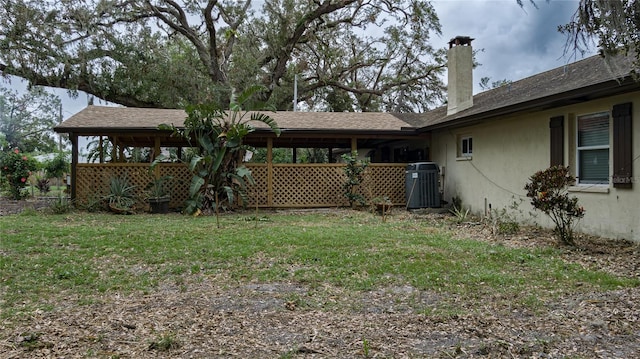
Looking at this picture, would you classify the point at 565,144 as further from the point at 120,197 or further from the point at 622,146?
the point at 120,197

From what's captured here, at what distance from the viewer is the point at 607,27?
3910 millimetres

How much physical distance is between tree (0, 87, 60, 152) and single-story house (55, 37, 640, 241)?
82.5ft

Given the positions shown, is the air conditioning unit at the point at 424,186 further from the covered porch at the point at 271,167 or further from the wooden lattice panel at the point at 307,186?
the wooden lattice panel at the point at 307,186

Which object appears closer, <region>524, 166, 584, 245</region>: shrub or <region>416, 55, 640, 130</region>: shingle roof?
<region>416, 55, 640, 130</region>: shingle roof

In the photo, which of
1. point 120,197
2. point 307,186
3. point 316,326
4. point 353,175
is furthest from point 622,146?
point 120,197

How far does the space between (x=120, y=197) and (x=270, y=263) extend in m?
7.51

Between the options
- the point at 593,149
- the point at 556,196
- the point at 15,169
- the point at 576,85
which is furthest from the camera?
the point at 15,169

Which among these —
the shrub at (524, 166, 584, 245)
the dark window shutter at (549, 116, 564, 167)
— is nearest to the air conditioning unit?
the dark window shutter at (549, 116, 564, 167)

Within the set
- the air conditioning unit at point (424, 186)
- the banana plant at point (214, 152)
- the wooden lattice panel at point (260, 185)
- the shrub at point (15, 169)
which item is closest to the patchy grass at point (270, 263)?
the banana plant at point (214, 152)

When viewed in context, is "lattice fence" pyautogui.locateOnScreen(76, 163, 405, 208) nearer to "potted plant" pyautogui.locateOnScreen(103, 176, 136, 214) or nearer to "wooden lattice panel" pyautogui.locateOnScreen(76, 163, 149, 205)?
"wooden lattice panel" pyautogui.locateOnScreen(76, 163, 149, 205)

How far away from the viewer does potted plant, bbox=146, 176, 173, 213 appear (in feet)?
38.1

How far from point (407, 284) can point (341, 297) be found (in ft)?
2.77

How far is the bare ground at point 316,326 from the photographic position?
10.1 ft

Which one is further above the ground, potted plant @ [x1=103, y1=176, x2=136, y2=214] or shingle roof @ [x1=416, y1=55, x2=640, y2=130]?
shingle roof @ [x1=416, y1=55, x2=640, y2=130]
